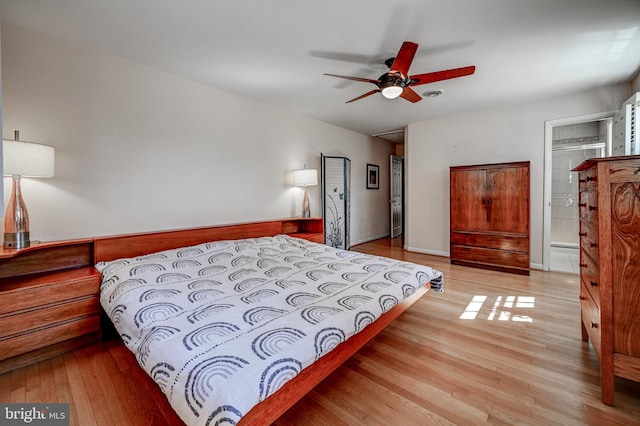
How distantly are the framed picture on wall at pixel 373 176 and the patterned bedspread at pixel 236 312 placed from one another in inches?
142

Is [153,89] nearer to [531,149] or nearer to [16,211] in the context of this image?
[16,211]

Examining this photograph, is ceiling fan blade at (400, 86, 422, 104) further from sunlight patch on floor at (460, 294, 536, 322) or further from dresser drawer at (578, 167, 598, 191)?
sunlight patch on floor at (460, 294, 536, 322)

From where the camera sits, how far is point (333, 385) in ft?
5.28

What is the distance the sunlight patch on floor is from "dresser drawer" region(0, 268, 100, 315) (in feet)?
10.4

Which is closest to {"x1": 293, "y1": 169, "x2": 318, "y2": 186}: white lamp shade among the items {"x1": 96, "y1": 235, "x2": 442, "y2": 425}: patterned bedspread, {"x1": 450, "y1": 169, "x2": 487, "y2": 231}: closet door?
{"x1": 96, "y1": 235, "x2": 442, "y2": 425}: patterned bedspread

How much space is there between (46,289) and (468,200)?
4830 mm

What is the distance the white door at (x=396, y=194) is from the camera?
6.37m

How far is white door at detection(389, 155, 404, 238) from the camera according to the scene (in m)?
6.37

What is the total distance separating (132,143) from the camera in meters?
2.67

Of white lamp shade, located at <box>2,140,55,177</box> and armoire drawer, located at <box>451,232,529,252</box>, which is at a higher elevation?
white lamp shade, located at <box>2,140,55,177</box>

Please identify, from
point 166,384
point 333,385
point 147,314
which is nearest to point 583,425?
point 333,385

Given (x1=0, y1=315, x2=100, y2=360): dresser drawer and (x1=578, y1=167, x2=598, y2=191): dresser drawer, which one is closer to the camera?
(x1=578, y1=167, x2=598, y2=191): dresser drawer

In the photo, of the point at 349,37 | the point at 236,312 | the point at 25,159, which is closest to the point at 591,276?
the point at 236,312

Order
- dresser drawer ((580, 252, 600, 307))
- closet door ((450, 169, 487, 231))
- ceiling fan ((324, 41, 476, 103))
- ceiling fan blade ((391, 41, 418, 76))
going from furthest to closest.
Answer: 1. closet door ((450, 169, 487, 231))
2. ceiling fan ((324, 41, 476, 103))
3. ceiling fan blade ((391, 41, 418, 76))
4. dresser drawer ((580, 252, 600, 307))
